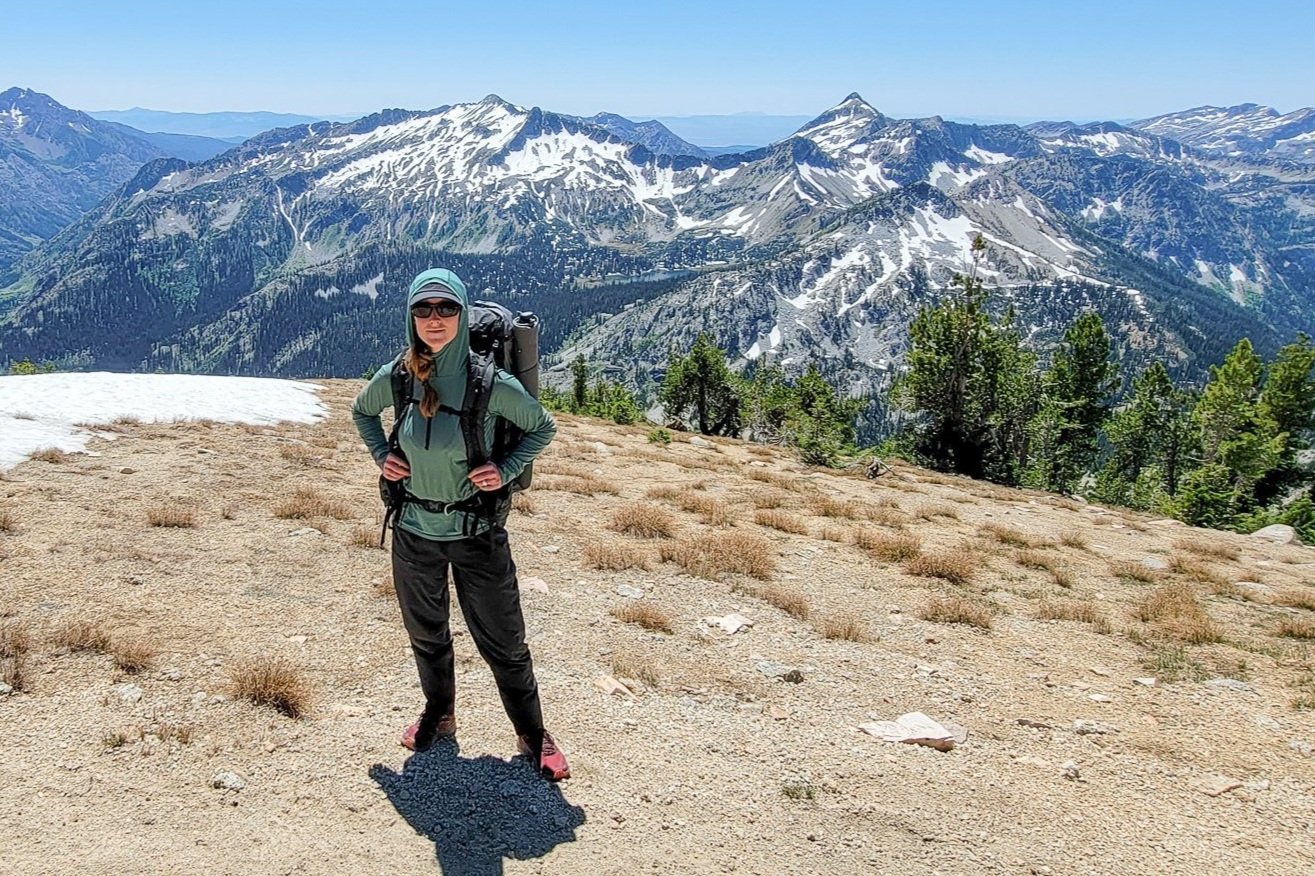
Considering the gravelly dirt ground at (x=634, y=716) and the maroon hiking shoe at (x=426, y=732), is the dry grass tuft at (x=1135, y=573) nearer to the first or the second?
the gravelly dirt ground at (x=634, y=716)

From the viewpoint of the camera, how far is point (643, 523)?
14.0 m

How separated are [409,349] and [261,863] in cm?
381

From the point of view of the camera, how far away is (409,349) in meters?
5.34

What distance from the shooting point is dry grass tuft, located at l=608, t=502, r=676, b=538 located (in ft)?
45.5

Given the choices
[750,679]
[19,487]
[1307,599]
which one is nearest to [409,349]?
[750,679]

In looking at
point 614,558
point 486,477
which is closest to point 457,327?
point 486,477

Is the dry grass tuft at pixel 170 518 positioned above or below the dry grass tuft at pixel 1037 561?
above

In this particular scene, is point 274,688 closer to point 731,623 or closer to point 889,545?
point 731,623

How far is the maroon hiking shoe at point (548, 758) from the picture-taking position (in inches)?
252

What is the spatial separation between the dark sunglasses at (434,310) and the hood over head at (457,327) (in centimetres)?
5

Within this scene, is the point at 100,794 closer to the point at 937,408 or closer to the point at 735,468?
the point at 735,468

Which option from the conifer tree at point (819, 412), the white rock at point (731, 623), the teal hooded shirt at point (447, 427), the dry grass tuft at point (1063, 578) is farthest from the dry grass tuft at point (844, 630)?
the conifer tree at point (819, 412)

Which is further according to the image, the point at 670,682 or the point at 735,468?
the point at 735,468

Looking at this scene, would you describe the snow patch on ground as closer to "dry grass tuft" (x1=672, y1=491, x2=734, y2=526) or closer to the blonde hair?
the blonde hair
